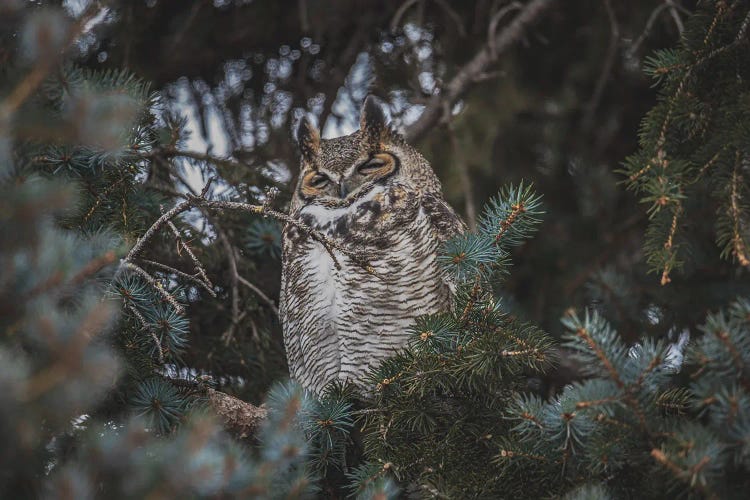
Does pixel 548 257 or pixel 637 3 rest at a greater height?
pixel 637 3

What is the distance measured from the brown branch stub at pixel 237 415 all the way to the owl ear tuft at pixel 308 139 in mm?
935

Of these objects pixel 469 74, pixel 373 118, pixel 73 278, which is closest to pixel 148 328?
pixel 73 278

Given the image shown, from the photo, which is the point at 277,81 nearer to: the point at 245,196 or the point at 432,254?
the point at 245,196

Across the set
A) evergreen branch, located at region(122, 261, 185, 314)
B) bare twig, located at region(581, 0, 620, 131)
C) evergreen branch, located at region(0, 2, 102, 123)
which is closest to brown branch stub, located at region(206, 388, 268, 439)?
evergreen branch, located at region(122, 261, 185, 314)

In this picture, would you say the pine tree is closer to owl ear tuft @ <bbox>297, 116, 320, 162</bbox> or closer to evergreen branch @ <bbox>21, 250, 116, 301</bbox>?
evergreen branch @ <bbox>21, 250, 116, 301</bbox>

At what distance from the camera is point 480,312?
1.68 metres

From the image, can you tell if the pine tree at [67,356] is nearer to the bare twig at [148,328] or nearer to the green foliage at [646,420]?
the bare twig at [148,328]

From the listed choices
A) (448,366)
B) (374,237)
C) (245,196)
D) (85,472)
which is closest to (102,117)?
(85,472)

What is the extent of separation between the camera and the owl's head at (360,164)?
92.5 inches

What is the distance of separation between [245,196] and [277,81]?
961mm

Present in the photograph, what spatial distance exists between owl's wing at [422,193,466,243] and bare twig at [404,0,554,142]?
72cm

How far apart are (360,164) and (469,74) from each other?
0.85 m

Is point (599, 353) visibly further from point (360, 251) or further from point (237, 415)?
point (360, 251)

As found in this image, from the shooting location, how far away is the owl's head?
2.35 metres
